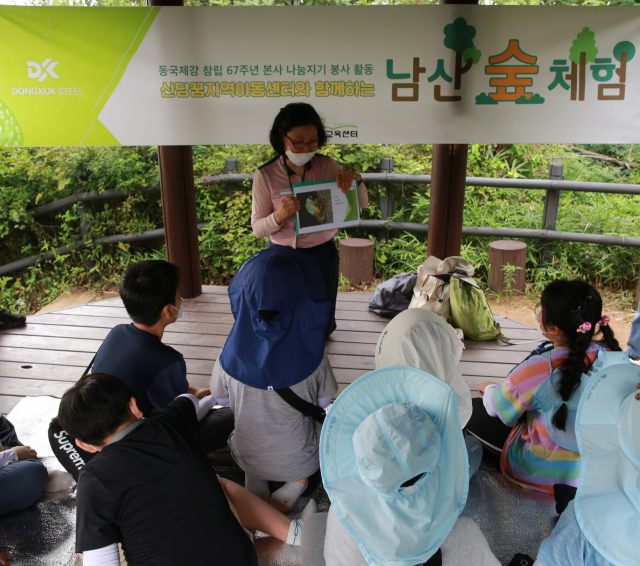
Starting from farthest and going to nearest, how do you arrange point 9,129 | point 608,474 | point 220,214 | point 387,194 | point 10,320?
point 220,214, point 387,194, point 10,320, point 9,129, point 608,474

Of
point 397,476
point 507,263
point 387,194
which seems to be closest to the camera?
→ point 397,476

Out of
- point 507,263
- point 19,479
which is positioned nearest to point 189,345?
point 19,479

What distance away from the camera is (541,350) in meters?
2.05

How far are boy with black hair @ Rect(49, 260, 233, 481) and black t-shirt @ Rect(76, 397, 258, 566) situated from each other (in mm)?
431

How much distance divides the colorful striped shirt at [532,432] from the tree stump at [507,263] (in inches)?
110

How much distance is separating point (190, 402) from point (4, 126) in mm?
2565

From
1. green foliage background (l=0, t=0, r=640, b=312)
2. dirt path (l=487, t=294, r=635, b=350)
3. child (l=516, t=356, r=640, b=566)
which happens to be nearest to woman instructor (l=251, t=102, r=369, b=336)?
child (l=516, t=356, r=640, b=566)

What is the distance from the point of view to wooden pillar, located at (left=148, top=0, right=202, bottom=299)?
149 inches

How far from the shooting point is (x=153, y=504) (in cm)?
144

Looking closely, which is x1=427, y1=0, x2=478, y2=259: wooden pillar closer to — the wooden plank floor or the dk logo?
the wooden plank floor

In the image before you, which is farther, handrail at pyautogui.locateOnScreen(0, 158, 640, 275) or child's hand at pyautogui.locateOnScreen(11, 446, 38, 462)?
handrail at pyautogui.locateOnScreen(0, 158, 640, 275)

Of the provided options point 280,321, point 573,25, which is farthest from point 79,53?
point 573,25

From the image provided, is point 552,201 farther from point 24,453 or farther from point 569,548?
point 24,453

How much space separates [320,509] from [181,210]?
2.43m
